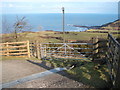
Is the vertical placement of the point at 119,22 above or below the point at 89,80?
above

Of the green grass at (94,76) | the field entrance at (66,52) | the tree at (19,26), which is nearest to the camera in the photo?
the green grass at (94,76)

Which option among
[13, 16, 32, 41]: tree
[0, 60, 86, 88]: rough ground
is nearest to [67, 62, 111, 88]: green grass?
[0, 60, 86, 88]: rough ground

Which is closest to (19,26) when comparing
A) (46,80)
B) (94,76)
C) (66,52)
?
(66,52)

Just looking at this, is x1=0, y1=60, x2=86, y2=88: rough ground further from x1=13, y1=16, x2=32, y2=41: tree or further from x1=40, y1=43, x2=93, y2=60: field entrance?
x1=13, y1=16, x2=32, y2=41: tree

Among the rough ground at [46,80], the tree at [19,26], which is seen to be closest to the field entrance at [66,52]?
the rough ground at [46,80]

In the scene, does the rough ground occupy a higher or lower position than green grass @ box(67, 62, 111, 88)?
lower

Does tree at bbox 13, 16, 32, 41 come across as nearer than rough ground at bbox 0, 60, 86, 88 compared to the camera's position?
No

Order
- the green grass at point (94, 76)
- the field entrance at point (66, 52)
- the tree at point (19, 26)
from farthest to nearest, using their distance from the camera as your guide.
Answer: the tree at point (19, 26), the field entrance at point (66, 52), the green grass at point (94, 76)

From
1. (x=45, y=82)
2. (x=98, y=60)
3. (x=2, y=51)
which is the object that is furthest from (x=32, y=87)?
(x=2, y=51)

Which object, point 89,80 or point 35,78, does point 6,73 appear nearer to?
point 35,78

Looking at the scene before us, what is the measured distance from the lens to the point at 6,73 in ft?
17.7

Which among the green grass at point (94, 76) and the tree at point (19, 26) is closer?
the green grass at point (94, 76)

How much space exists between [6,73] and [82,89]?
9.91 feet

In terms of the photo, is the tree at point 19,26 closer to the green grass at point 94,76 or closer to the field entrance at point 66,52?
the field entrance at point 66,52
